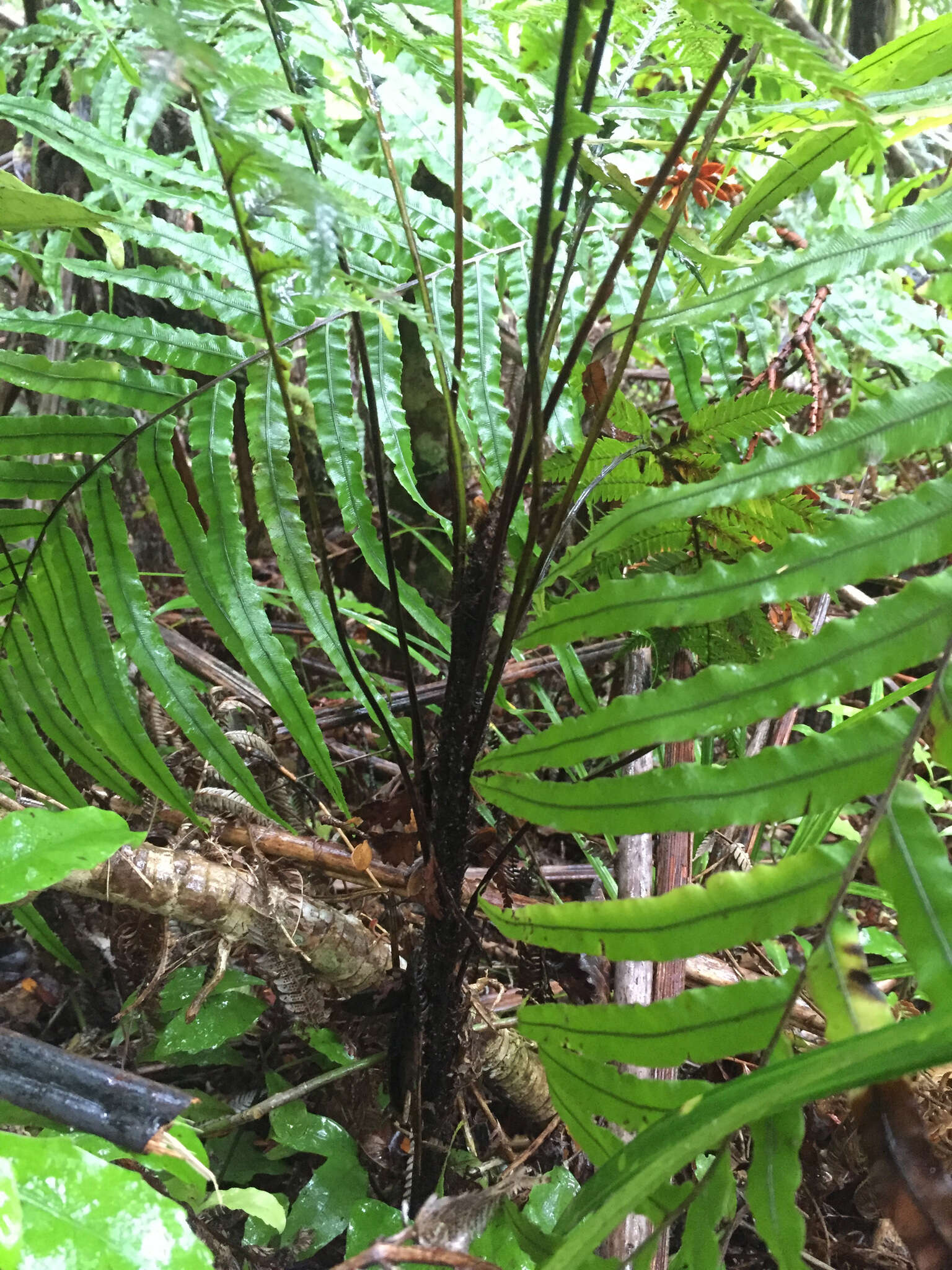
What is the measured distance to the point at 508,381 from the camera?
1766 millimetres

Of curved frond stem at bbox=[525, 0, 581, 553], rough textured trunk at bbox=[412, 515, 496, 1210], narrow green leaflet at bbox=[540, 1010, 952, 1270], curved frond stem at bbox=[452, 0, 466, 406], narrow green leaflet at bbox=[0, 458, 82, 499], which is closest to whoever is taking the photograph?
narrow green leaflet at bbox=[540, 1010, 952, 1270]

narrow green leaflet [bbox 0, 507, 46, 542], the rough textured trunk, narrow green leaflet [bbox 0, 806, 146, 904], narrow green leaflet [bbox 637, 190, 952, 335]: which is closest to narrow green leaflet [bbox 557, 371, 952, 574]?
narrow green leaflet [bbox 637, 190, 952, 335]

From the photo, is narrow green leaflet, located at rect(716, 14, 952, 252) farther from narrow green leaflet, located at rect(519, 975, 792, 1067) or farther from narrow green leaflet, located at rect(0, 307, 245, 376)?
narrow green leaflet, located at rect(519, 975, 792, 1067)

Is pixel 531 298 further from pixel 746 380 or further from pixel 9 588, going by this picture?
pixel 746 380

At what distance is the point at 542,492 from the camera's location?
802mm

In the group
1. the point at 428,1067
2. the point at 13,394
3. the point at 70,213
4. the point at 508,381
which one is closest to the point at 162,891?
the point at 428,1067

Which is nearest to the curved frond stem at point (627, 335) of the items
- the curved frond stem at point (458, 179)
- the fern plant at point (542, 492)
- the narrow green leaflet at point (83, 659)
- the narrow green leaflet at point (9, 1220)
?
the fern plant at point (542, 492)

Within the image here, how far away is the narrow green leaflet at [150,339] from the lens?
837 millimetres

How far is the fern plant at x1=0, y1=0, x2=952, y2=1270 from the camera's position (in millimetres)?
467

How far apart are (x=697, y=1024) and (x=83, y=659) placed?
70 cm

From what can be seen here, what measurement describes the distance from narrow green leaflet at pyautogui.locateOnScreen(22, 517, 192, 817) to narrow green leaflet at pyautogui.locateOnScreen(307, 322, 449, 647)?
28cm

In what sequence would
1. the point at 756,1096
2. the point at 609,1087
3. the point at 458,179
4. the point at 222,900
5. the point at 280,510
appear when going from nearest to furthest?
the point at 756,1096 → the point at 609,1087 → the point at 458,179 → the point at 280,510 → the point at 222,900

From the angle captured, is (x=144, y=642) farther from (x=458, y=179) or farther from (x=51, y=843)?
(x=458, y=179)

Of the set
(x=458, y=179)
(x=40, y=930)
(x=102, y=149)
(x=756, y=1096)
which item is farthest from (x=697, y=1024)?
(x=102, y=149)
